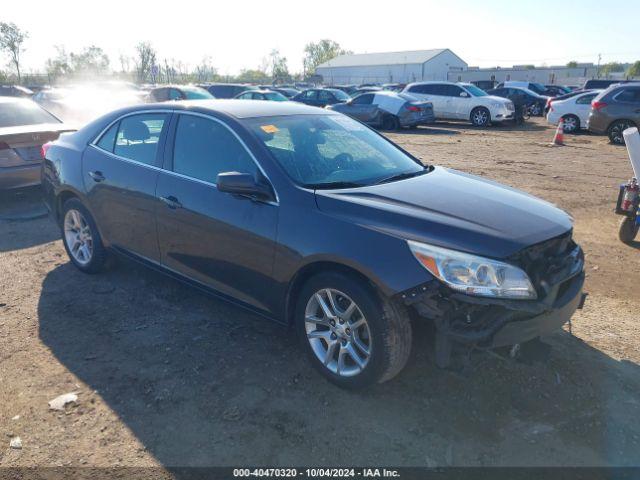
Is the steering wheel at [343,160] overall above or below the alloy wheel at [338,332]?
above

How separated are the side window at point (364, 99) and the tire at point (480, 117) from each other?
456 cm

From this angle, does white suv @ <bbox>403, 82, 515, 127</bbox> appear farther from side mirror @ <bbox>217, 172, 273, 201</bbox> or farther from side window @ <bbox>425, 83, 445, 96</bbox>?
side mirror @ <bbox>217, 172, 273, 201</bbox>

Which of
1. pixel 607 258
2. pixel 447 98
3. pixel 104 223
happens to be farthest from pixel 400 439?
pixel 447 98

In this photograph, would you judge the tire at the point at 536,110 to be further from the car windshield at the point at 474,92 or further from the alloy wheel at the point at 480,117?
the alloy wheel at the point at 480,117

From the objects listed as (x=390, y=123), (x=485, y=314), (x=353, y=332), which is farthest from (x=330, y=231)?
(x=390, y=123)

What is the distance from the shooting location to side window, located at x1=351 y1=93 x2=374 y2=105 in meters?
18.7

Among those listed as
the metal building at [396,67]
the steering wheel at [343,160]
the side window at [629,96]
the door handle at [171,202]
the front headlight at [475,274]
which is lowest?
the front headlight at [475,274]

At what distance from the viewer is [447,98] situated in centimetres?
2105

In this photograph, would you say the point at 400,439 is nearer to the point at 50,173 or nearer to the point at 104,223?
the point at 104,223

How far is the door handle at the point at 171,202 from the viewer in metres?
3.78

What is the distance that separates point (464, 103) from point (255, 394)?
19.6m

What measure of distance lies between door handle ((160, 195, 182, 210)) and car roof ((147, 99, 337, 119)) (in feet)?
2.34

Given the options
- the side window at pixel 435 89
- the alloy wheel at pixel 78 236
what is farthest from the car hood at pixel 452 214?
the side window at pixel 435 89

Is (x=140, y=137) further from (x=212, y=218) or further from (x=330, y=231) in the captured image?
(x=330, y=231)
